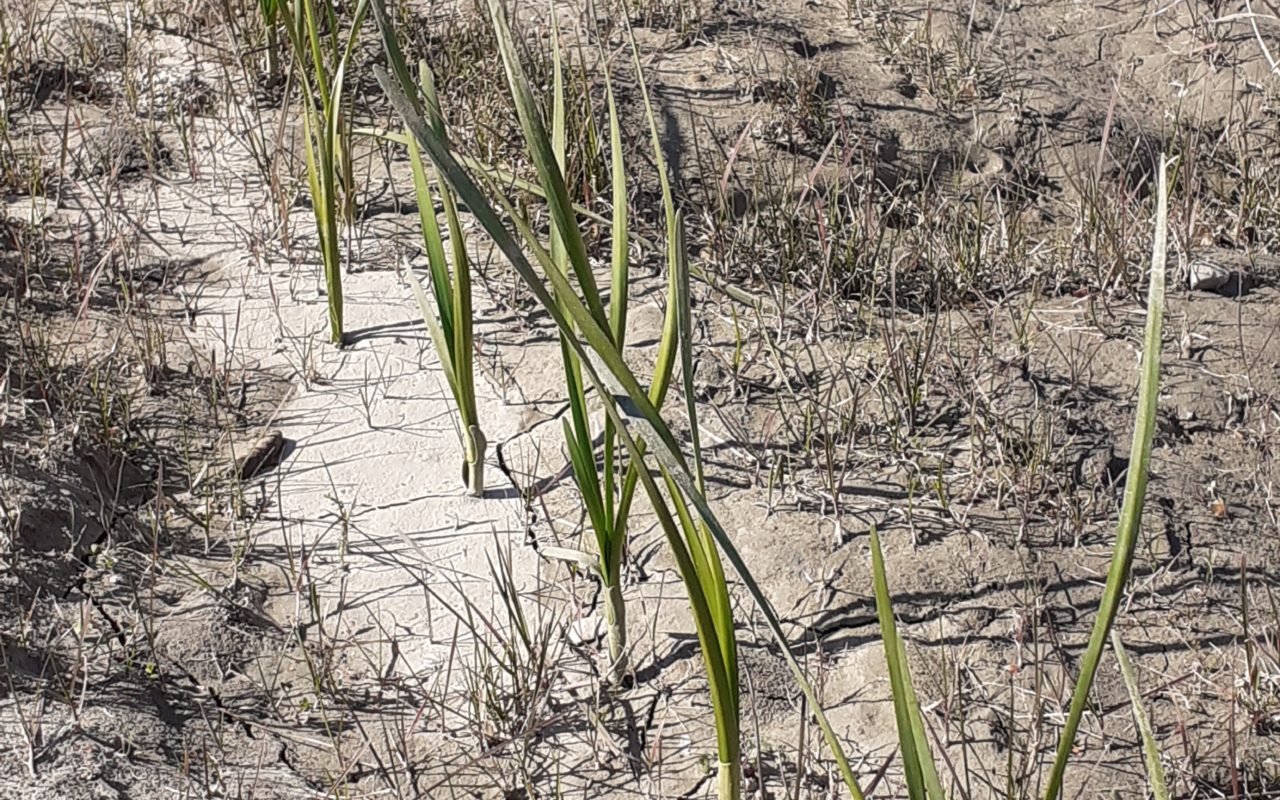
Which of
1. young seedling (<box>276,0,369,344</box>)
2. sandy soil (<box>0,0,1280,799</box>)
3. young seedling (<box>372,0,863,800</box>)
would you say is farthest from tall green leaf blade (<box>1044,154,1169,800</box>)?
young seedling (<box>276,0,369,344</box>)

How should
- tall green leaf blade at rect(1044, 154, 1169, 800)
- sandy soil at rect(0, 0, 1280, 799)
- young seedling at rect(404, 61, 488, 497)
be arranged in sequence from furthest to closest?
young seedling at rect(404, 61, 488, 497) → sandy soil at rect(0, 0, 1280, 799) → tall green leaf blade at rect(1044, 154, 1169, 800)

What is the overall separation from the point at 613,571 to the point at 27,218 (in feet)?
5.28

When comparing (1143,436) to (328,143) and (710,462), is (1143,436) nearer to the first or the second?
(710,462)

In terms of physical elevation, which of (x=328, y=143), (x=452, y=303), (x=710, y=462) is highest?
(x=328, y=143)

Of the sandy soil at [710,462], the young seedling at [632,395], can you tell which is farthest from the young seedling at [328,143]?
the young seedling at [632,395]

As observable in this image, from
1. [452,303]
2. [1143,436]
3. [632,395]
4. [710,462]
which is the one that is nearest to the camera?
[1143,436]

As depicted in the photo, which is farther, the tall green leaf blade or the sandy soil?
the sandy soil

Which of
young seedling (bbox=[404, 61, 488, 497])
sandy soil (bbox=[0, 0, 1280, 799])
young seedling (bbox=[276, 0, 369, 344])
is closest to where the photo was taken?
sandy soil (bbox=[0, 0, 1280, 799])

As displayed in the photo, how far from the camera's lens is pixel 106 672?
1.88m

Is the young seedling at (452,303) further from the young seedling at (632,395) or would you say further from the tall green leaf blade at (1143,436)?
the tall green leaf blade at (1143,436)

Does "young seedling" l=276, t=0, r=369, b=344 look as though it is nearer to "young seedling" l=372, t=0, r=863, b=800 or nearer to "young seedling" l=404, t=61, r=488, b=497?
"young seedling" l=404, t=61, r=488, b=497

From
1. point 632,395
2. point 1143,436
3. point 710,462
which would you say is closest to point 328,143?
point 710,462

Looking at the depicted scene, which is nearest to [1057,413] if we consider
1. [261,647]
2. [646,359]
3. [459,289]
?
[646,359]

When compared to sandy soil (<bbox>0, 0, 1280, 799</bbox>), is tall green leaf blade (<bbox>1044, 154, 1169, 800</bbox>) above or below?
above
